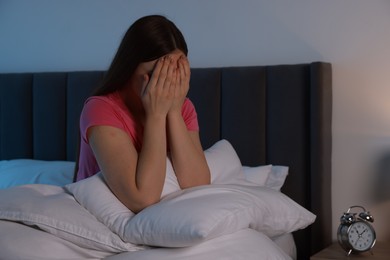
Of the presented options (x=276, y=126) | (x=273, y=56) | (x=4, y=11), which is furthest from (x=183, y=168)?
(x=4, y=11)

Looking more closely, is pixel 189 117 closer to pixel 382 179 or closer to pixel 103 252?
pixel 103 252

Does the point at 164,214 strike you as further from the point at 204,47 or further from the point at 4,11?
the point at 4,11

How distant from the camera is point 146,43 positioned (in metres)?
1.76

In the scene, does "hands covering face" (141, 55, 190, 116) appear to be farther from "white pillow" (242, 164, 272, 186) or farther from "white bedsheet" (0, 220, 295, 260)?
"white pillow" (242, 164, 272, 186)

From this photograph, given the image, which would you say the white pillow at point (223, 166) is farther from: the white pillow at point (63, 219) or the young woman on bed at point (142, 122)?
the white pillow at point (63, 219)

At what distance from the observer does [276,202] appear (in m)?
1.85

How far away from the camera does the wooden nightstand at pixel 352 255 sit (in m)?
2.08

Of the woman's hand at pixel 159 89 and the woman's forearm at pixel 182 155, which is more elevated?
the woman's hand at pixel 159 89

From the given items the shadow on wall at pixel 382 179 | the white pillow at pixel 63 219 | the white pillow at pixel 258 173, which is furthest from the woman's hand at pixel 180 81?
the shadow on wall at pixel 382 179

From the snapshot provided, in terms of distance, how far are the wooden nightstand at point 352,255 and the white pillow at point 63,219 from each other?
78cm

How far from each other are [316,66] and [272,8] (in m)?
0.34

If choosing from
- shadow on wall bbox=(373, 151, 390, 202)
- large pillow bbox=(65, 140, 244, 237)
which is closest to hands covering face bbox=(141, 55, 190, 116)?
large pillow bbox=(65, 140, 244, 237)

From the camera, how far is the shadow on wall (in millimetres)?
2348

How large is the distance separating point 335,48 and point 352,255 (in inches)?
30.4
